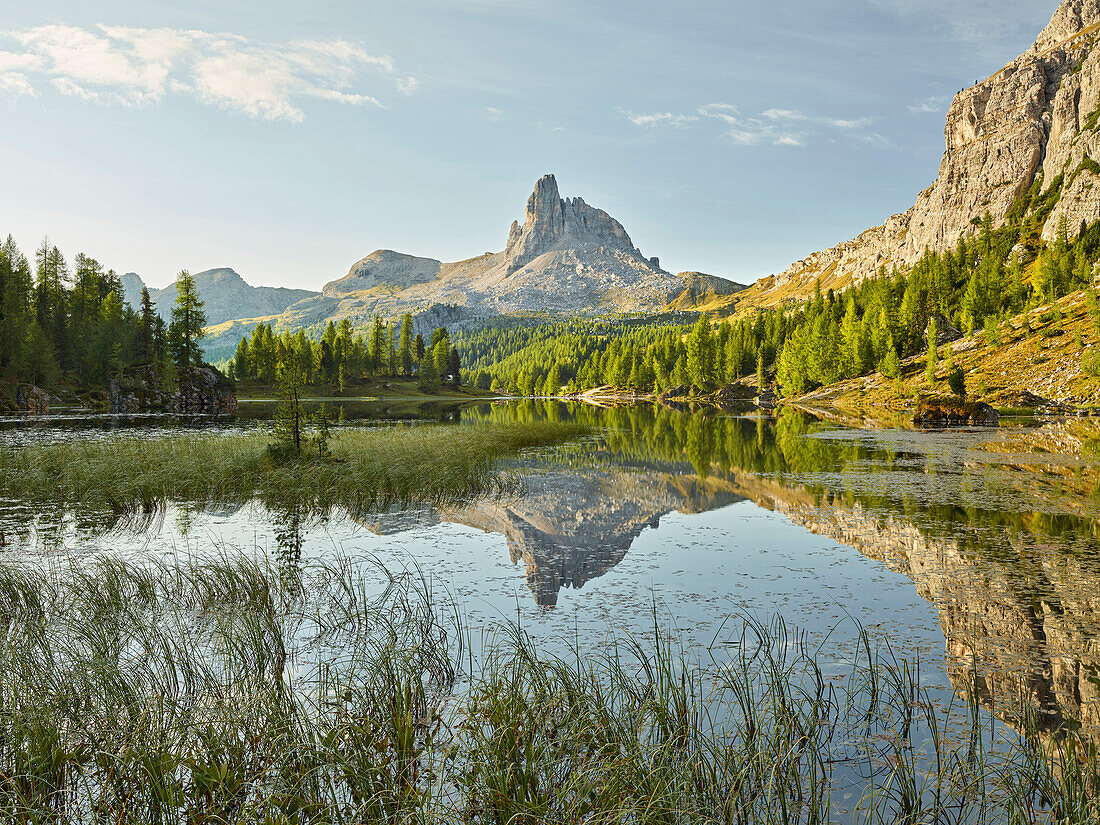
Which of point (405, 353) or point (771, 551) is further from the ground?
point (405, 353)

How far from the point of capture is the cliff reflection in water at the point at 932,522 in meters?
9.14

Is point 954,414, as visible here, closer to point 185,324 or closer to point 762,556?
point 762,556

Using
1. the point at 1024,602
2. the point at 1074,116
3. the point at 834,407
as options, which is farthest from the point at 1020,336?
the point at 1074,116

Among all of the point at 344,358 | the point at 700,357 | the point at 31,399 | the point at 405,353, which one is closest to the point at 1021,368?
the point at 700,357

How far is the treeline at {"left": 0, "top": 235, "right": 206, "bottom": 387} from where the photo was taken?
240 feet

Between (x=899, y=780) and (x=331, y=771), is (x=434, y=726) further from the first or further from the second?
(x=899, y=780)

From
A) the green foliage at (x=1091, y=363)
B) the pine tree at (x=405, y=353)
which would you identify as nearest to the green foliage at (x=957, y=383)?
the green foliage at (x=1091, y=363)

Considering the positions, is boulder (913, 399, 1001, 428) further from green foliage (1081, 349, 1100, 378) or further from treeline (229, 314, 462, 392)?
treeline (229, 314, 462, 392)

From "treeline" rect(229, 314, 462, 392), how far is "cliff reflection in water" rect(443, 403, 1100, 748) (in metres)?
92.0

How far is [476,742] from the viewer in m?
6.40

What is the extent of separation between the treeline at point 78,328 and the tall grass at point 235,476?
56152mm

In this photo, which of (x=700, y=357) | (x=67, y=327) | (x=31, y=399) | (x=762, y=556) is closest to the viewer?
(x=762, y=556)

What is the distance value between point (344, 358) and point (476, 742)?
132 metres

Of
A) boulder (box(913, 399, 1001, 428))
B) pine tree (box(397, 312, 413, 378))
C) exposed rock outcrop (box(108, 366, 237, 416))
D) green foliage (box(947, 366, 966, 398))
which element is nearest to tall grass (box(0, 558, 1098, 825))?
boulder (box(913, 399, 1001, 428))
